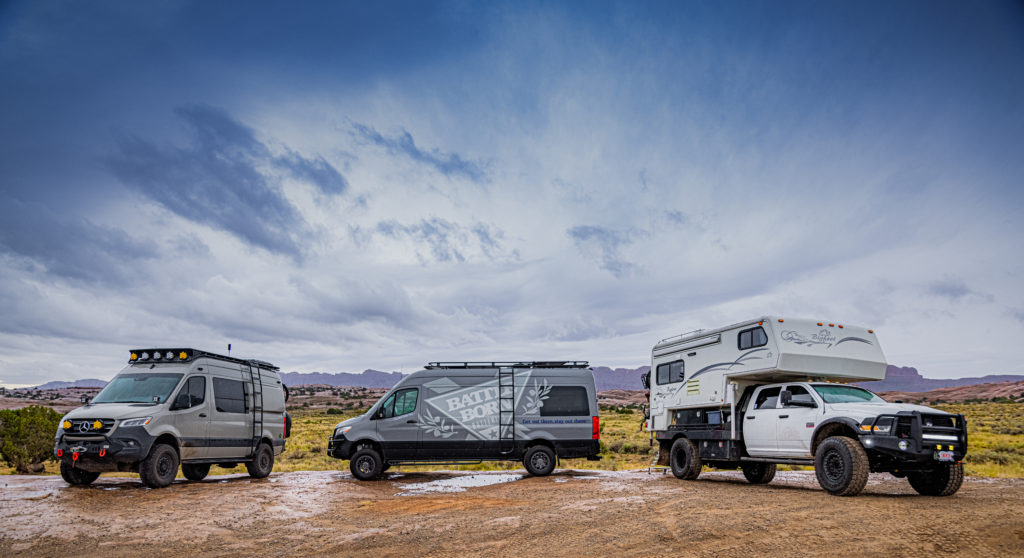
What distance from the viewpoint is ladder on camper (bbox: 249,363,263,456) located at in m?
16.7

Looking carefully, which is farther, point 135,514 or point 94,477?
point 94,477

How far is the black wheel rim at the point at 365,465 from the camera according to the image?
635 inches

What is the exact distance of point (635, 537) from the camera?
7625mm

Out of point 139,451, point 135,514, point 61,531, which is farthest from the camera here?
point 139,451

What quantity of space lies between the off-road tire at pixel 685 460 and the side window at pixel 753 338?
9.96 ft

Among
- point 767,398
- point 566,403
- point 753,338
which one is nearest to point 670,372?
point 566,403

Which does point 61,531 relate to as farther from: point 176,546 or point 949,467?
point 949,467

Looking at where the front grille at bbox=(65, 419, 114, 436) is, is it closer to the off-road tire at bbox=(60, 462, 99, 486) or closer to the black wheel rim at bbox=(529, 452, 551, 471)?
the off-road tire at bbox=(60, 462, 99, 486)

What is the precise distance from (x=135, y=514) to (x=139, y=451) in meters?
3.40

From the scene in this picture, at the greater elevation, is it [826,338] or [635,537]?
[826,338]

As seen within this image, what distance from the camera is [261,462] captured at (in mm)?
16875

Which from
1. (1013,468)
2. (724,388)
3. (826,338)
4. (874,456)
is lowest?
(1013,468)

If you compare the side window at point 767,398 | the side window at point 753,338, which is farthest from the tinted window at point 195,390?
the side window at point 767,398

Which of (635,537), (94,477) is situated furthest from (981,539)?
(94,477)
